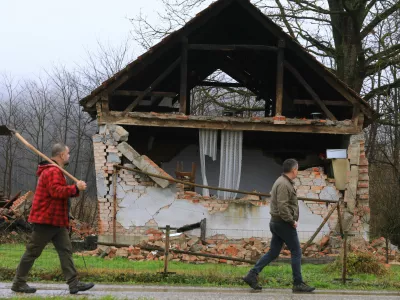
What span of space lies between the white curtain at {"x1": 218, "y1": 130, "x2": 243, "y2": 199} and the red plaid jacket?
8.00m

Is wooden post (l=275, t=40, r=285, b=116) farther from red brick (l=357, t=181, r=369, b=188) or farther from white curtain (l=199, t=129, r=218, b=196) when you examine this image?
red brick (l=357, t=181, r=369, b=188)

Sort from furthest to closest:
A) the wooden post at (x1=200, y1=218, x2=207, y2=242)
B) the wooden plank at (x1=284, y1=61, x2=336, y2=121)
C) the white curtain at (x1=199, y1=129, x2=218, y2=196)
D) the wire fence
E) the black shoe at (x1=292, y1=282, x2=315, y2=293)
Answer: the white curtain at (x1=199, y1=129, x2=218, y2=196)
the wooden plank at (x1=284, y1=61, x2=336, y2=121)
the wooden post at (x1=200, y1=218, x2=207, y2=242)
the wire fence
the black shoe at (x1=292, y1=282, x2=315, y2=293)

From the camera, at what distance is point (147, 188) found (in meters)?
13.8

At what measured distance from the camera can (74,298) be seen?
6.20 metres

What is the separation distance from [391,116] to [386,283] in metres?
15.3

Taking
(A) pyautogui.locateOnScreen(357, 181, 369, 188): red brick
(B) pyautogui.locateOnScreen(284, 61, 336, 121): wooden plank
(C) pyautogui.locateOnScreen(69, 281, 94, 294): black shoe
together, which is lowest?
(C) pyautogui.locateOnScreen(69, 281, 94, 294): black shoe

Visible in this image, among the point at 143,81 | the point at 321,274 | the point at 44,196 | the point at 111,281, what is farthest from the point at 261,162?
the point at 44,196

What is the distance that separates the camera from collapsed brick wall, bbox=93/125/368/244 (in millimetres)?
13773

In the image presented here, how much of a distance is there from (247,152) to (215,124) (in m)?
3.89

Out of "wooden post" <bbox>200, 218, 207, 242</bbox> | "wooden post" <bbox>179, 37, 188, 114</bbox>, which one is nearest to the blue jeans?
"wooden post" <bbox>200, 218, 207, 242</bbox>

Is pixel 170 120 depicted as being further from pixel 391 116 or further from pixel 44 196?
pixel 391 116

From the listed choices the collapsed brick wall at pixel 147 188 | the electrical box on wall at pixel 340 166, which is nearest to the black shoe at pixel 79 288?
the collapsed brick wall at pixel 147 188

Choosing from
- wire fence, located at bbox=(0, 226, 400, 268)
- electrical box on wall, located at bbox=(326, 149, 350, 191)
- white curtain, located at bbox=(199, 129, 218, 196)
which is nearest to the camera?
wire fence, located at bbox=(0, 226, 400, 268)

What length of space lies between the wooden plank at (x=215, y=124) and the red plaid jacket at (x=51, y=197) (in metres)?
7.22
